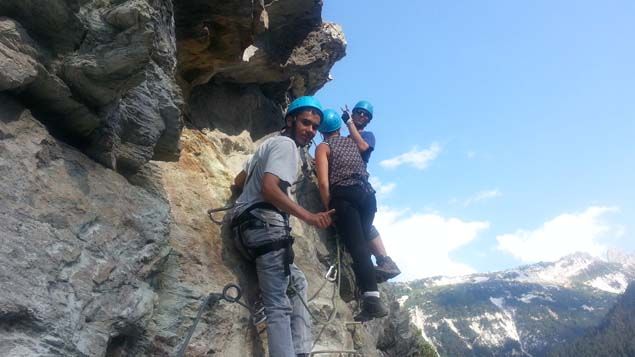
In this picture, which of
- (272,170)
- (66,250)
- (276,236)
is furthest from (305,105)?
(66,250)

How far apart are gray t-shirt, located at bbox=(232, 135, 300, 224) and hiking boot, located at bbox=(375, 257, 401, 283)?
399cm

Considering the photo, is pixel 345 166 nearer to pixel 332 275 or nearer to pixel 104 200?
pixel 332 275

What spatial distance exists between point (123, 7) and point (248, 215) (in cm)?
261

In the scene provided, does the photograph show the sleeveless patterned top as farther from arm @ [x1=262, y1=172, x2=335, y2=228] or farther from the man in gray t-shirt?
arm @ [x1=262, y1=172, x2=335, y2=228]

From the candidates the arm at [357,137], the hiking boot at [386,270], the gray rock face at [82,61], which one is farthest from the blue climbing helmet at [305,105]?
the hiking boot at [386,270]

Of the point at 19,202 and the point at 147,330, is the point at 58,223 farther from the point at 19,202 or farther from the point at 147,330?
the point at 147,330

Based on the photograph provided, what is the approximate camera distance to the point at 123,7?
3801 mm

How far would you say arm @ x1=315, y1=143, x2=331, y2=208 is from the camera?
7.72m

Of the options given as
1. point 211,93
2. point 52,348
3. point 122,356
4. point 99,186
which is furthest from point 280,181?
point 211,93

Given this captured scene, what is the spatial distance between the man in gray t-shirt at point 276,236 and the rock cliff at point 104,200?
556 mm

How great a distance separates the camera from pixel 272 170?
5223mm

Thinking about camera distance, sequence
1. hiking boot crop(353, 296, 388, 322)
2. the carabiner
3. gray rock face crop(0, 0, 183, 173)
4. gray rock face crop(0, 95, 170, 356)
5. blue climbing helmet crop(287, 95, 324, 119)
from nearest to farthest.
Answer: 1. gray rock face crop(0, 95, 170, 356)
2. gray rock face crop(0, 0, 183, 173)
3. blue climbing helmet crop(287, 95, 324, 119)
4. the carabiner
5. hiking boot crop(353, 296, 388, 322)

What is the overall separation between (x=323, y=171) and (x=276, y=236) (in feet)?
9.31

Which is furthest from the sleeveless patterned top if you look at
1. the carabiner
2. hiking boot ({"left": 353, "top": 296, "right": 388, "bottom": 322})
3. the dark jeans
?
hiking boot ({"left": 353, "top": 296, "right": 388, "bottom": 322})
